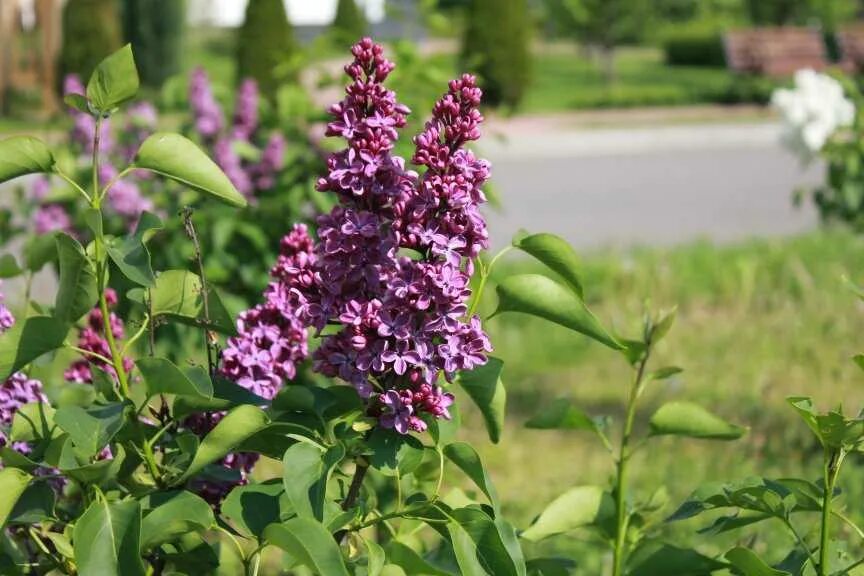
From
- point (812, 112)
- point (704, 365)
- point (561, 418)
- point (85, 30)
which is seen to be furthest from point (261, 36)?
point (561, 418)

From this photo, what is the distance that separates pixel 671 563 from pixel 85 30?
54.6 ft

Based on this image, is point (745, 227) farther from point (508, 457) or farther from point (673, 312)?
point (673, 312)

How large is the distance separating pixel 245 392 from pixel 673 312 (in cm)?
55

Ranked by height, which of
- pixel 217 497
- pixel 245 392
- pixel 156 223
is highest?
pixel 156 223

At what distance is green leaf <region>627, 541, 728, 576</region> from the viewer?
1.71 m

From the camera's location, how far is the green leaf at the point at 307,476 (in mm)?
1369

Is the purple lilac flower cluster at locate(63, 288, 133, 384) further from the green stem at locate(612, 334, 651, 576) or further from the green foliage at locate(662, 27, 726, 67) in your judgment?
the green foliage at locate(662, 27, 726, 67)

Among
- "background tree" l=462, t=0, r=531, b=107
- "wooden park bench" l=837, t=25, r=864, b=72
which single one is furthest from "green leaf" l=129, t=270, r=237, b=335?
"background tree" l=462, t=0, r=531, b=107

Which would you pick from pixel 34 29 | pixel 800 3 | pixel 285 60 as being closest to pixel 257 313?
pixel 285 60

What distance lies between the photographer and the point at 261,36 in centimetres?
1551

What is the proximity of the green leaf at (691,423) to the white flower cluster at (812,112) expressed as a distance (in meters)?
3.57

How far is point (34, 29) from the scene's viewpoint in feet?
66.0

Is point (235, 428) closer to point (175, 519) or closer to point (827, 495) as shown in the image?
point (175, 519)

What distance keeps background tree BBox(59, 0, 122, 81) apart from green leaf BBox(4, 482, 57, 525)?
1630 cm
